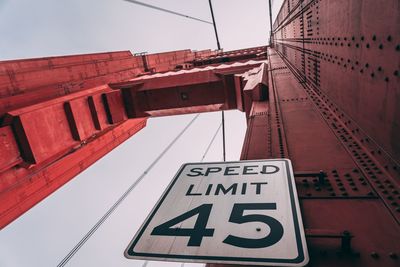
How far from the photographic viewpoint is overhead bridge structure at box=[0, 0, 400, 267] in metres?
2.32

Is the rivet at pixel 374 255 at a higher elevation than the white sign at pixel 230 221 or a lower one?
lower

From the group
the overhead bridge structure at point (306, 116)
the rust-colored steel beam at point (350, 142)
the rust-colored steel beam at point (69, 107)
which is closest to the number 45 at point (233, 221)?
the rust-colored steel beam at point (350, 142)

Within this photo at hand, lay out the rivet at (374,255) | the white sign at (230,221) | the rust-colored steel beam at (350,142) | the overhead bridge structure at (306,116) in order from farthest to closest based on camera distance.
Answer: the overhead bridge structure at (306,116) < the rust-colored steel beam at (350,142) < the rivet at (374,255) < the white sign at (230,221)

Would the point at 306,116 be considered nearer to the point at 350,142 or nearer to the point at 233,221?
the point at 350,142

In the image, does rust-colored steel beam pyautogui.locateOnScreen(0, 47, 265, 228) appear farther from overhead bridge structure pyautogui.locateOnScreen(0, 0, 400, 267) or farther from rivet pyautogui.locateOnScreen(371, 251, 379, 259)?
rivet pyautogui.locateOnScreen(371, 251, 379, 259)

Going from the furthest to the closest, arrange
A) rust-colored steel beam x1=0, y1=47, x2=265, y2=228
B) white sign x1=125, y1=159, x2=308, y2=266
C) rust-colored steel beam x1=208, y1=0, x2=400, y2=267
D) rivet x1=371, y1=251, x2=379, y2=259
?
rust-colored steel beam x1=0, y1=47, x2=265, y2=228 → rust-colored steel beam x1=208, y1=0, x2=400, y2=267 → rivet x1=371, y1=251, x2=379, y2=259 → white sign x1=125, y1=159, x2=308, y2=266

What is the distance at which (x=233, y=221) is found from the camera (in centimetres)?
155

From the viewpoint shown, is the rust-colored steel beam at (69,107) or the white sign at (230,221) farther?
the rust-colored steel beam at (69,107)

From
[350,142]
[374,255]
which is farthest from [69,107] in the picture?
[374,255]

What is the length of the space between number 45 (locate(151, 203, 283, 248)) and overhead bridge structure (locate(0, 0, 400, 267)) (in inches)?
27.7

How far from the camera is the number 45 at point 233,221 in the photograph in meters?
1.38

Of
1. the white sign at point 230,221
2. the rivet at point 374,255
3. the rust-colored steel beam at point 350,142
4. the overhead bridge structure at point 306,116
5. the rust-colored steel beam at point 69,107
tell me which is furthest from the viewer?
the rust-colored steel beam at point 69,107

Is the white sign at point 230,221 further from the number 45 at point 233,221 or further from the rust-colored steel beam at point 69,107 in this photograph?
the rust-colored steel beam at point 69,107

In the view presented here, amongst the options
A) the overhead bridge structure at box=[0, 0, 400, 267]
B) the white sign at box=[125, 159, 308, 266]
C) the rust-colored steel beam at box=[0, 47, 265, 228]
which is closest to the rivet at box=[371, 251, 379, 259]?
the overhead bridge structure at box=[0, 0, 400, 267]
